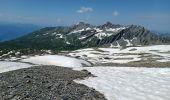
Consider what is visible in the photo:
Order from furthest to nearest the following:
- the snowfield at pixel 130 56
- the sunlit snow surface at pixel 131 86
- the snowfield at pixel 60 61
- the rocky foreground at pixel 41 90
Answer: the snowfield at pixel 130 56 < the snowfield at pixel 60 61 < the sunlit snow surface at pixel 131 86 < the rocky foreground at pixel 41 90

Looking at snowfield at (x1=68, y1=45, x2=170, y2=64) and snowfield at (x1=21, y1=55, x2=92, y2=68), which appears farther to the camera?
snowfield at (x1=68, y1=45, x2=170, y2=64)

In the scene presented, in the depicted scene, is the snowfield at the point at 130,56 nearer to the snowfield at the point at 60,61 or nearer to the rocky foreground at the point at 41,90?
the snowfield at the point at 60,61

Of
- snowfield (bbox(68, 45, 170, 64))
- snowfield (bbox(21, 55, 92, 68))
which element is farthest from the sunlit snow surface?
snowfield (bbox(68, 45, 170, 64))

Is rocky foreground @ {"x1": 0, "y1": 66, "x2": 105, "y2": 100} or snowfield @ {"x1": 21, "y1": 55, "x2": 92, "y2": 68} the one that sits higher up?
rocky foreground @ {"x1": 0, "y1": 66, "x2": 105, "y2": 100}

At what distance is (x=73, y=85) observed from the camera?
21828mm

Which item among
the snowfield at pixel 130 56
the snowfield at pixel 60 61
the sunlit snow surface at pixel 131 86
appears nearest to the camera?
the sunlit snow surface at pixel 131 86

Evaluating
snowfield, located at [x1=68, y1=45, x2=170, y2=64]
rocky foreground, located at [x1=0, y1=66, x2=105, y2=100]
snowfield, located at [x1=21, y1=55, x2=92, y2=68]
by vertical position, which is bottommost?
snowfield, located at [x1=68, y1=45, x2=170, y2=64]

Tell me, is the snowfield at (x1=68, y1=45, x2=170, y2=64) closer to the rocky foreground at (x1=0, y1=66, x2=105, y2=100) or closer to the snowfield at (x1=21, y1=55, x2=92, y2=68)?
the snowfield at (x1=21, y1=55, x2=92, y2=68)

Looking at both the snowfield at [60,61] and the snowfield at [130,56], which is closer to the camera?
the snowfield at [60,61]

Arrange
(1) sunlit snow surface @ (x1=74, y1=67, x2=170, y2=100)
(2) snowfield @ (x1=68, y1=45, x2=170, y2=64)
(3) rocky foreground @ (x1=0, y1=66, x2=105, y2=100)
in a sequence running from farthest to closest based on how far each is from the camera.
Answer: (2) snowfield @ (x1=68, y1=45, x2=170, y2=64) → (1) sunlit snow surface @ (x1=74, y1=67, x2=170, y2=100) → (3) rocky foreground @ (x1=0, y1=66, x2=105, y2=100)

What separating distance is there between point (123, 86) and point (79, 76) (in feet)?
15.1

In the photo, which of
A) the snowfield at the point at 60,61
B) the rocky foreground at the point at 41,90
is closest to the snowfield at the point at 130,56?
the snowfield at the point at 60,61

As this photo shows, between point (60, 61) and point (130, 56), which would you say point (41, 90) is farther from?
point (130, 56)

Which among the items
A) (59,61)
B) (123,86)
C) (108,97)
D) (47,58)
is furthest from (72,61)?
(108,97)
